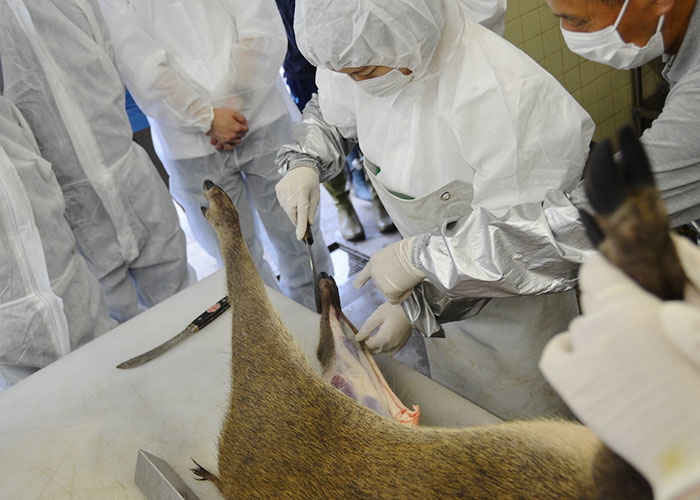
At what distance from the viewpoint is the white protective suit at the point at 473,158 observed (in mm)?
980

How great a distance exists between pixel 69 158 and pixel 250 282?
102cm

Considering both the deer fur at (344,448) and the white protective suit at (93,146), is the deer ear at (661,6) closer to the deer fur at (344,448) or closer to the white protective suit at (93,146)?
the deer fur at (344,448)

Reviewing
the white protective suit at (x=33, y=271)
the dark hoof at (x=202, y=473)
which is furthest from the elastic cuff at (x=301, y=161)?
the dark hoof at (x=202, y=473)

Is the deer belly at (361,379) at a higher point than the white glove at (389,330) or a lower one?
higher

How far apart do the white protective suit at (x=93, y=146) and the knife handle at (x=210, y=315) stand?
27.9 inches

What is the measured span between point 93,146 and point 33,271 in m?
0.57

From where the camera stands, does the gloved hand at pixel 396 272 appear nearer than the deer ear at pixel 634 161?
No

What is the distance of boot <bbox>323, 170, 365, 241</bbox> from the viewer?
327 centimetres

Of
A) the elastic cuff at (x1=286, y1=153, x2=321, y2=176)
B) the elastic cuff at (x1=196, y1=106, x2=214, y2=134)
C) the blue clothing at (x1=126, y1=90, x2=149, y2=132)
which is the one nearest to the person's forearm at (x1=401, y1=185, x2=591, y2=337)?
the elastic cuff at (x1=286, y1=153, x2=321, y2=176)

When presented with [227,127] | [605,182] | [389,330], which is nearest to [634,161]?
[605,182]

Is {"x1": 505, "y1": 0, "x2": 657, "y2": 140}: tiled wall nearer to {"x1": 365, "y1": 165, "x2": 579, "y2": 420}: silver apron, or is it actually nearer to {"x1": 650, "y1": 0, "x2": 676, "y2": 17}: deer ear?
{"x1": 365, "y1": 165, "x2": 579, "y2": 420}: silver apron

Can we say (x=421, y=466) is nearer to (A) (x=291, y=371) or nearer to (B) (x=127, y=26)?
(A) (x=291, y=371)

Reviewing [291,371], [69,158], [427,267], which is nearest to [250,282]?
[291,371]

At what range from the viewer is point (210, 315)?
4.59 feet
